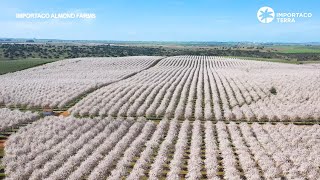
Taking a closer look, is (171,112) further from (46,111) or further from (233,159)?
(233,159)

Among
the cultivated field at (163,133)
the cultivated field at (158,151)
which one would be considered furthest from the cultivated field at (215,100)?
the cultivated field at (158,151)

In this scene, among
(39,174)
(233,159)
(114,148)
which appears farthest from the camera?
(114,148)

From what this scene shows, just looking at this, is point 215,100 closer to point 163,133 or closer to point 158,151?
point 163,133

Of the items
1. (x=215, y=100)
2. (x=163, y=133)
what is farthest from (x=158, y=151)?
(x=215, y=100)

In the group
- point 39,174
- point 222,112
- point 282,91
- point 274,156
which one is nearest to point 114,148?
point 39,174

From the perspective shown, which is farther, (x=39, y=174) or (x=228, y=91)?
(x=228, y=91)

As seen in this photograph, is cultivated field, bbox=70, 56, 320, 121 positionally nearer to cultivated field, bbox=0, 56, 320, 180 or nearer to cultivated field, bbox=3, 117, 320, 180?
cultivated field, bbox=0, 56, 320, 180

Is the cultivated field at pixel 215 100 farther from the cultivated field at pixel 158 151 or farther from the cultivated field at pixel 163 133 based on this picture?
the cultivated field at pixel 158 151

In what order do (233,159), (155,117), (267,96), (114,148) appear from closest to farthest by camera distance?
1. (233,159)
2. (114,148)
3. (155,117)
4. (267,96)
